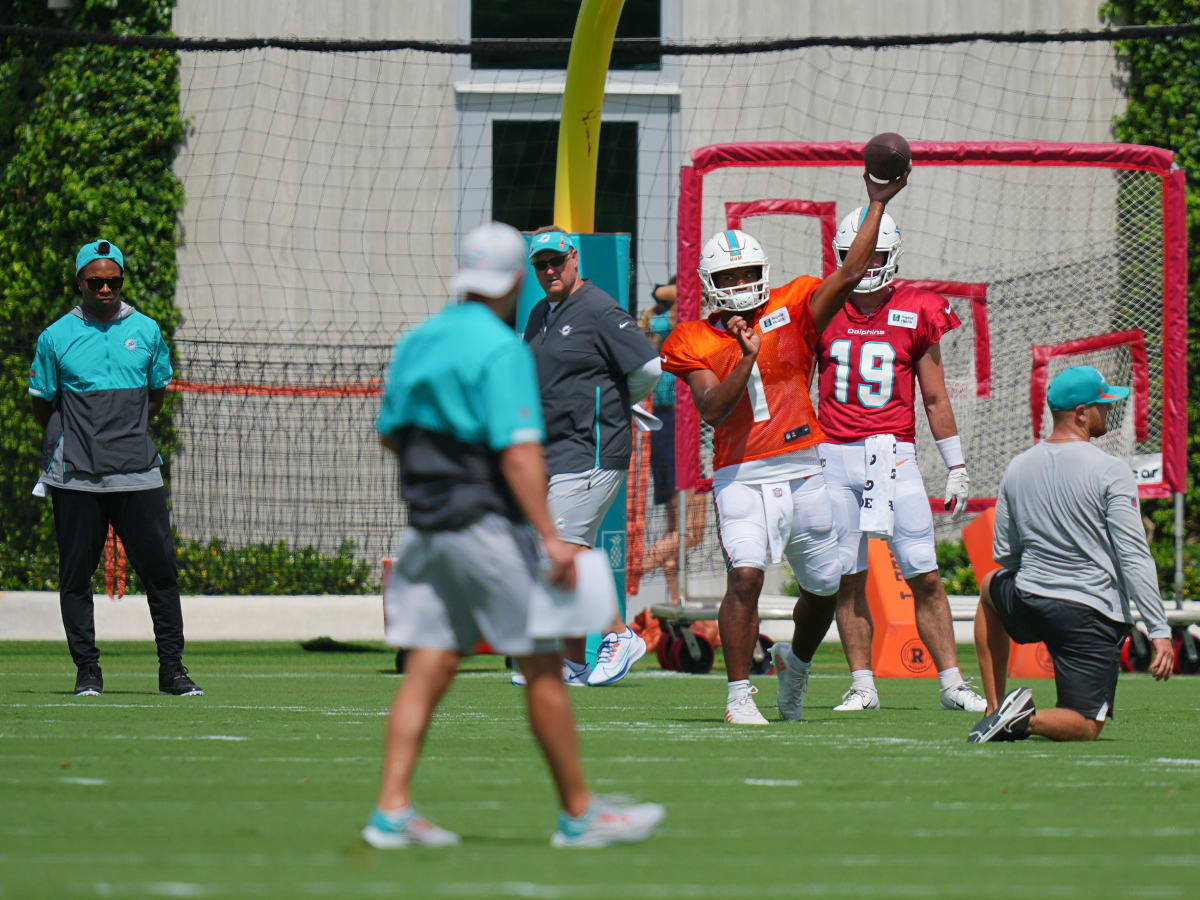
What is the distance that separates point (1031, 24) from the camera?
1742cm

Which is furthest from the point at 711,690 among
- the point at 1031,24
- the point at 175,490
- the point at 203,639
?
the point at 1031,24

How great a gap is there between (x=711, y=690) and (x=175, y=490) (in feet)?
22.1

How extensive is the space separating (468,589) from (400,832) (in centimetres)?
61

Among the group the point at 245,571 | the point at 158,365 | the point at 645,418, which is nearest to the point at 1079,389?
the point at 645,418

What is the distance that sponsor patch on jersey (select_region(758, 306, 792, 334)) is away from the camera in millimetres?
8367

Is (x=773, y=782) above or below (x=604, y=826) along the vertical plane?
below

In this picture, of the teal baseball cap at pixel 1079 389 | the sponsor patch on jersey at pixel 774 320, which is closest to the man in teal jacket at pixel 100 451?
the sponsor patch on jersey at pixel 774 320

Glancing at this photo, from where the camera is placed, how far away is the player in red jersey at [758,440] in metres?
8.23

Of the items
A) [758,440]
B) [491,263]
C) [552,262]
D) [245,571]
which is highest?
[491,263]

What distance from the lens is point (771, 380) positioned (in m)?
8.40

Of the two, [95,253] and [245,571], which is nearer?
[95,253]

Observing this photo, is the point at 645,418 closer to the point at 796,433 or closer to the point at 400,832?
the point at 796,433

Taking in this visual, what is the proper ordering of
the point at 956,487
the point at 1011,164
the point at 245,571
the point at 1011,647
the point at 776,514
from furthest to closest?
the point at 245,571
the point at 1011,164
the point at 1011,647
the point at 956,487
the point at 776,514

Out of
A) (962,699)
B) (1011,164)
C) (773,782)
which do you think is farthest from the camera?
(1011,164)
